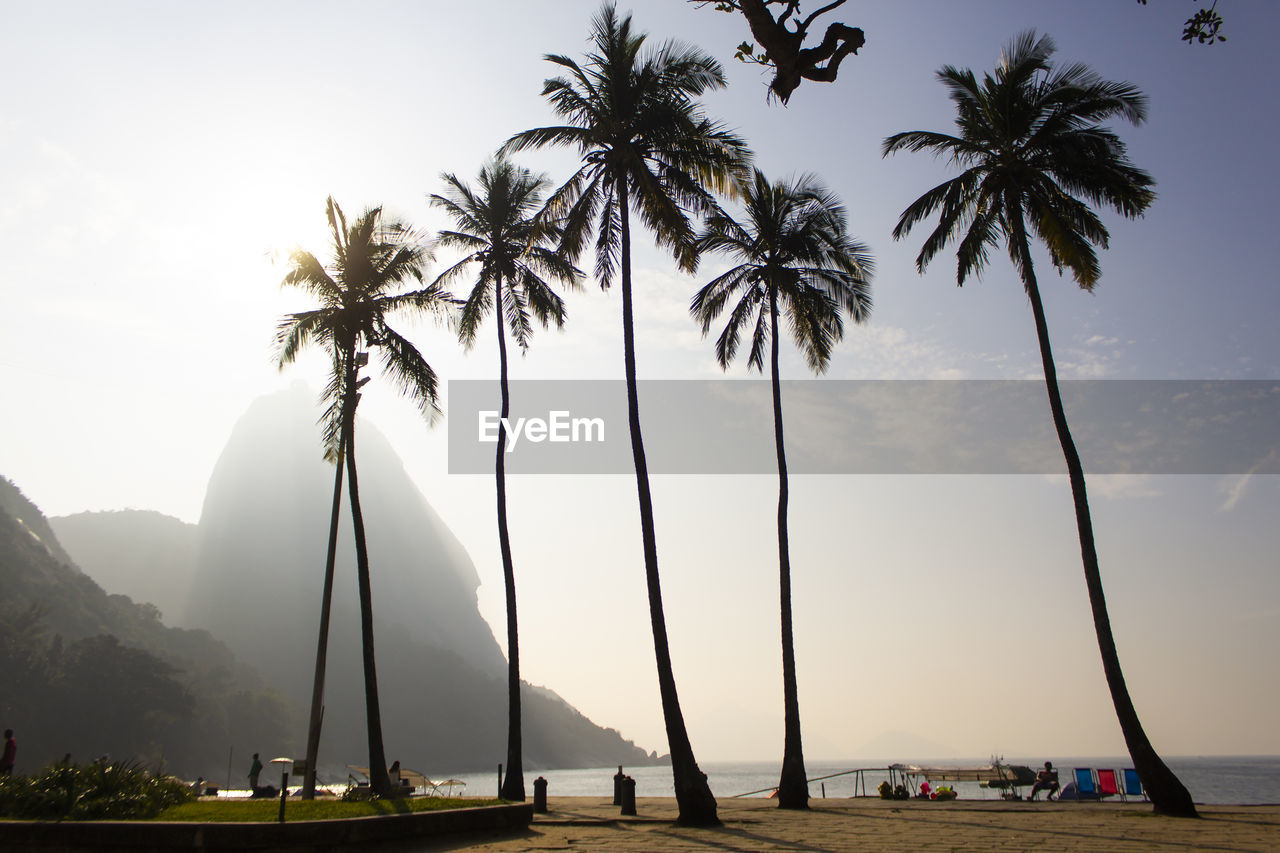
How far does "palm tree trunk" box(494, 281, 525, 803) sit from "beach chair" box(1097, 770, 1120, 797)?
65.4 feet

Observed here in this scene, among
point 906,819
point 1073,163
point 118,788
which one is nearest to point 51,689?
point 118,788

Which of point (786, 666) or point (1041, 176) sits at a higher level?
point (1041, 176)

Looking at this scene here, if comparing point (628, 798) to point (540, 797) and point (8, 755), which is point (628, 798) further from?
point (8, 755)

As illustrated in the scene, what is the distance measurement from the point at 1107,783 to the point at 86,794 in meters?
30.7

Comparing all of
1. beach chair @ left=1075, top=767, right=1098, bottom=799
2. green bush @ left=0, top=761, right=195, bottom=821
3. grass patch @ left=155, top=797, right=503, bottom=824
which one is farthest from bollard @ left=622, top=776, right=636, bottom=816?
beach chair @ left=1075, top=767, right=1098, bottom=799

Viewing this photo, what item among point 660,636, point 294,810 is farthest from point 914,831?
point 294,810

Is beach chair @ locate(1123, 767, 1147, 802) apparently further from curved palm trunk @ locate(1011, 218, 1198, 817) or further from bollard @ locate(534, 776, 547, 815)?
bollard @ locate(534, 776, 547, 815)

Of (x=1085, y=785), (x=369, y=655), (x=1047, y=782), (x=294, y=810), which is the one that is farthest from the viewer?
(x=1047, y=782)

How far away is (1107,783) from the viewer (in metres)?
28.0

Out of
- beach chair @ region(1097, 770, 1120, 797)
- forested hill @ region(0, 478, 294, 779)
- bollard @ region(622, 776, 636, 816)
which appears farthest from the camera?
forested hill @ region(0, 478, 294, 779)

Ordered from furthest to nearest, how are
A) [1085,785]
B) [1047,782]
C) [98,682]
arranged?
[98,682] → [1047,782] → [1085,785]

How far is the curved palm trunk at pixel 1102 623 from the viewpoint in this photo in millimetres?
16797

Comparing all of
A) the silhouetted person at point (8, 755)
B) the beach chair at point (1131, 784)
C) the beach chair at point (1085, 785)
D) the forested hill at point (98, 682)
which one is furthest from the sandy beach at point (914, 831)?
the forested hill at point (98, 682)

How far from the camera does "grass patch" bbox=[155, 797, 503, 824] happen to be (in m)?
11.2
